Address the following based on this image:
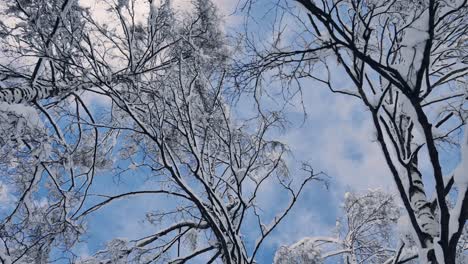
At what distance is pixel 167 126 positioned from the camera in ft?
18.9

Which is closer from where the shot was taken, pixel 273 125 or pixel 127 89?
pixel 273 125

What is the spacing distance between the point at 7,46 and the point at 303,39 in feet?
11.8

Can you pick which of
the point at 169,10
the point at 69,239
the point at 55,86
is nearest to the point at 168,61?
the point at 169,10

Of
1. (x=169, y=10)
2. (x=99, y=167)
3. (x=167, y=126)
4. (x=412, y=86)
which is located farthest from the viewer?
(x=169, y=10)

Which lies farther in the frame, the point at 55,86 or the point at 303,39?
the point at 55,86

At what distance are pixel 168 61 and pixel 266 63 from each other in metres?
3.64

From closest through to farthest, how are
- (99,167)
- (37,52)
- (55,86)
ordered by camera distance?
(37,52) < (55,86) < (99,167)

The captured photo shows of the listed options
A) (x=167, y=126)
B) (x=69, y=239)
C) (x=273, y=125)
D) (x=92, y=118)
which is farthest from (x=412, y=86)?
(x=92, y=118)

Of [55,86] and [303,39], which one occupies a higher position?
[55,86]

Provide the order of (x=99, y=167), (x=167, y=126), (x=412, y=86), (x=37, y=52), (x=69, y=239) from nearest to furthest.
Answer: (x=412, y=86) → (x=37, y=52) → (x=69, y=239) → (x=167, y=126) → (x=99, y=167)

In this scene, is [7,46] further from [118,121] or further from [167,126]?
[167,126]

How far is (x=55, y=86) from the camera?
5.39m

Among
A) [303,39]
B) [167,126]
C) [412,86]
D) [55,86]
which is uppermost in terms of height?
[55,86]

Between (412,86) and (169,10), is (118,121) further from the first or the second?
(412,86)
